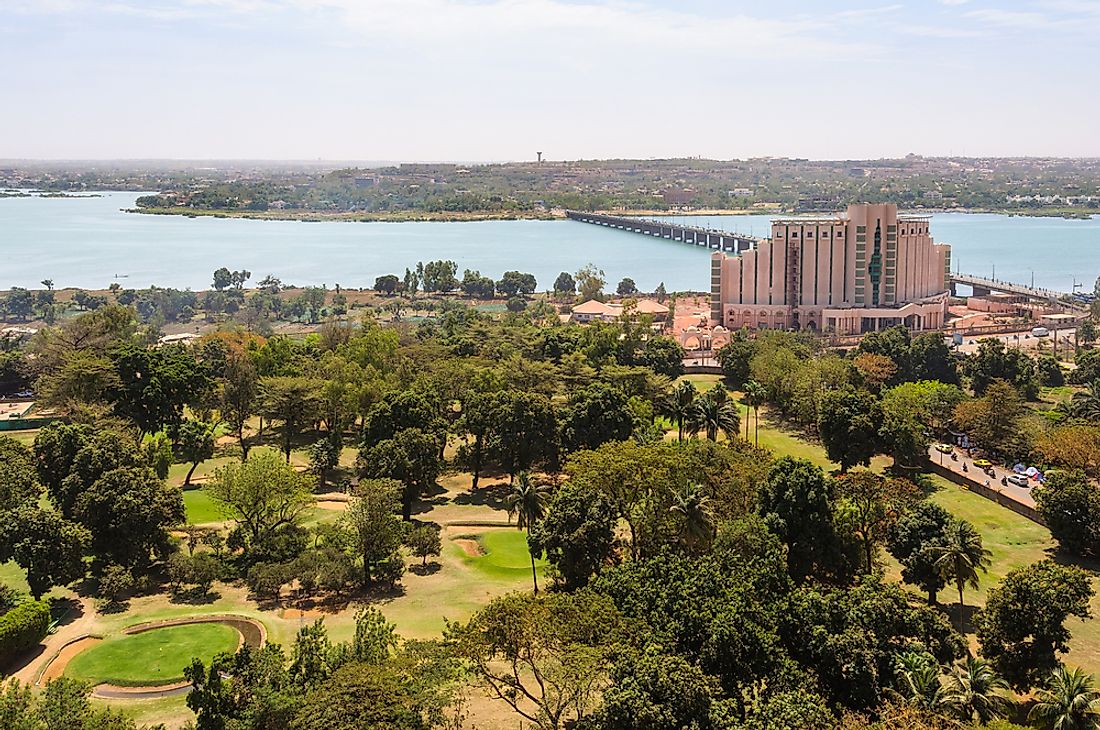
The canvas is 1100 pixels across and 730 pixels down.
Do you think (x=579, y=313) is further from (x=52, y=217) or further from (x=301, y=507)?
(x=52, y=217)

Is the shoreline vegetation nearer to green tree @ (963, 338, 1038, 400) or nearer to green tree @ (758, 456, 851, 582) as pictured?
green tree @ (963, 338, 1038, 400)

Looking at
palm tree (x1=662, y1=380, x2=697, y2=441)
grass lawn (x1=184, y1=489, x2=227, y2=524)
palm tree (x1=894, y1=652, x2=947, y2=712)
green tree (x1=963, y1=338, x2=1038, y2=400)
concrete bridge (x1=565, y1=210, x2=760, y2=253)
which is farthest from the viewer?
concrete bridge (x1=565, y1=210, x2=760, y2=253)

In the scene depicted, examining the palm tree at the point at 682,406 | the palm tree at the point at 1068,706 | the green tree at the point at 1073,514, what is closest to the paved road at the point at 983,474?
the green tree at the point at 1073,514

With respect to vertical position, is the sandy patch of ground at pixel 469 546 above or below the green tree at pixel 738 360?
below

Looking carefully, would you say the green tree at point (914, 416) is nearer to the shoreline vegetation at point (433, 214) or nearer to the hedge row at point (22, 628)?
the hedge row at point (22, 628)

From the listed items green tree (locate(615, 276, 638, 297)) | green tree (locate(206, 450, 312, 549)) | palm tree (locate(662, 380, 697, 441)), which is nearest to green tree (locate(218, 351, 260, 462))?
green tree (locate(206, 450, 312, 549))

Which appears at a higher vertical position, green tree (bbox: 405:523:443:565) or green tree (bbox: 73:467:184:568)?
green tree (bbox: 73:467:184:568)

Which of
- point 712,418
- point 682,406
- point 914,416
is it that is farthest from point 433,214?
point 712,418

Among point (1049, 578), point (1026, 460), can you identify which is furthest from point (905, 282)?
point (1049, 578)
